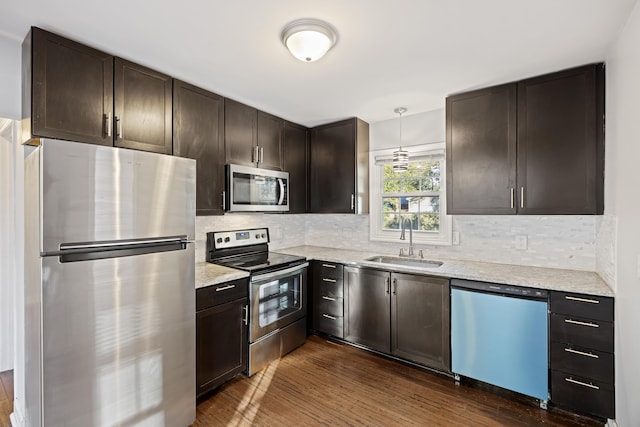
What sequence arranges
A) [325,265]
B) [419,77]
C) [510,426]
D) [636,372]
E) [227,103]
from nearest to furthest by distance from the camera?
[636,372] → [510,426] → [419,77] → [227,103] → [325,265]

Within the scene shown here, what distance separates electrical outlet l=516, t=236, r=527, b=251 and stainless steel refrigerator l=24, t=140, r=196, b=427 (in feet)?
8.98

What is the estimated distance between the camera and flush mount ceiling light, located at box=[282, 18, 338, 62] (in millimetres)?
1659

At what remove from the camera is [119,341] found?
1.63 meters

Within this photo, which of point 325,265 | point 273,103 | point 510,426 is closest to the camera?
point 510,426

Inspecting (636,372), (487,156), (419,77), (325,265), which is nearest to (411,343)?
(325,265)

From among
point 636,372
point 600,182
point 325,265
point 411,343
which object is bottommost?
point 411,343

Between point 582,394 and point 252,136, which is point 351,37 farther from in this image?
point 582,394

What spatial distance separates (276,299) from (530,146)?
8.27 ft

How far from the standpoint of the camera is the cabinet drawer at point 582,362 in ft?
6.27

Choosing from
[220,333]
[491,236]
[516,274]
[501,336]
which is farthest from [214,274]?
[491,236]

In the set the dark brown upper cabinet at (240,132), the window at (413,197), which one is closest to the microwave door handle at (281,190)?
the dark brown upper cabinet at (240,132)

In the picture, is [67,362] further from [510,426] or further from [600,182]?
[600,182]

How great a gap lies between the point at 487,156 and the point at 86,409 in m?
3.19

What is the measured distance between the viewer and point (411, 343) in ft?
8.82
